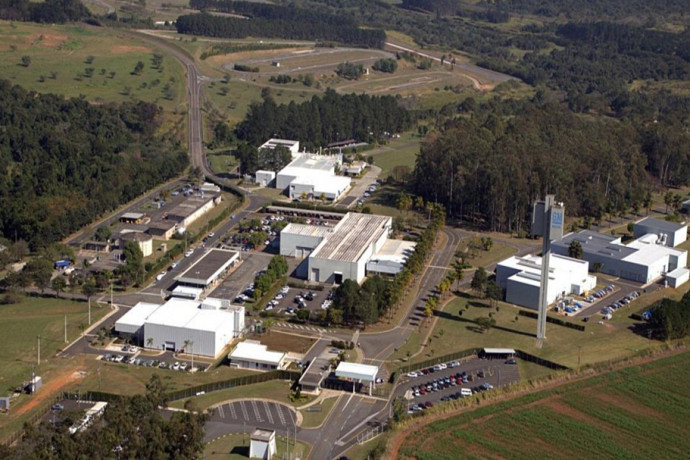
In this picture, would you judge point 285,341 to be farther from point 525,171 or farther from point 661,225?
point 661,225

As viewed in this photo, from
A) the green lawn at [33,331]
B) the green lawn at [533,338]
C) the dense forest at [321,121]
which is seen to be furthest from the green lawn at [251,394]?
the dense forest at [321,121]

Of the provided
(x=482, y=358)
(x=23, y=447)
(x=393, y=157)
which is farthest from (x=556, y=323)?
(x=393, y=157)

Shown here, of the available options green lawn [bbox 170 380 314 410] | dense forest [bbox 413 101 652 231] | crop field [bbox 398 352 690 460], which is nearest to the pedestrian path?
green lawn [bbox 170 380 314 410]

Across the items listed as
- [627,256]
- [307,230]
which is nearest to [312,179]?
[307,230]

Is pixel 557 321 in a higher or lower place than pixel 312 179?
lower

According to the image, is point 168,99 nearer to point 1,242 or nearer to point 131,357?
point 1,242

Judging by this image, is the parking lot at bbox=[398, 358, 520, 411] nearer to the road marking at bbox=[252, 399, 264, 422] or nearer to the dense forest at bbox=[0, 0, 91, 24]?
the road marking at bbox=[252, 399, 264, 422]

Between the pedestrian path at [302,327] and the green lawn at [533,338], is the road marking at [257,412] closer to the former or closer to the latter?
the pedestrian path at [302,327]
